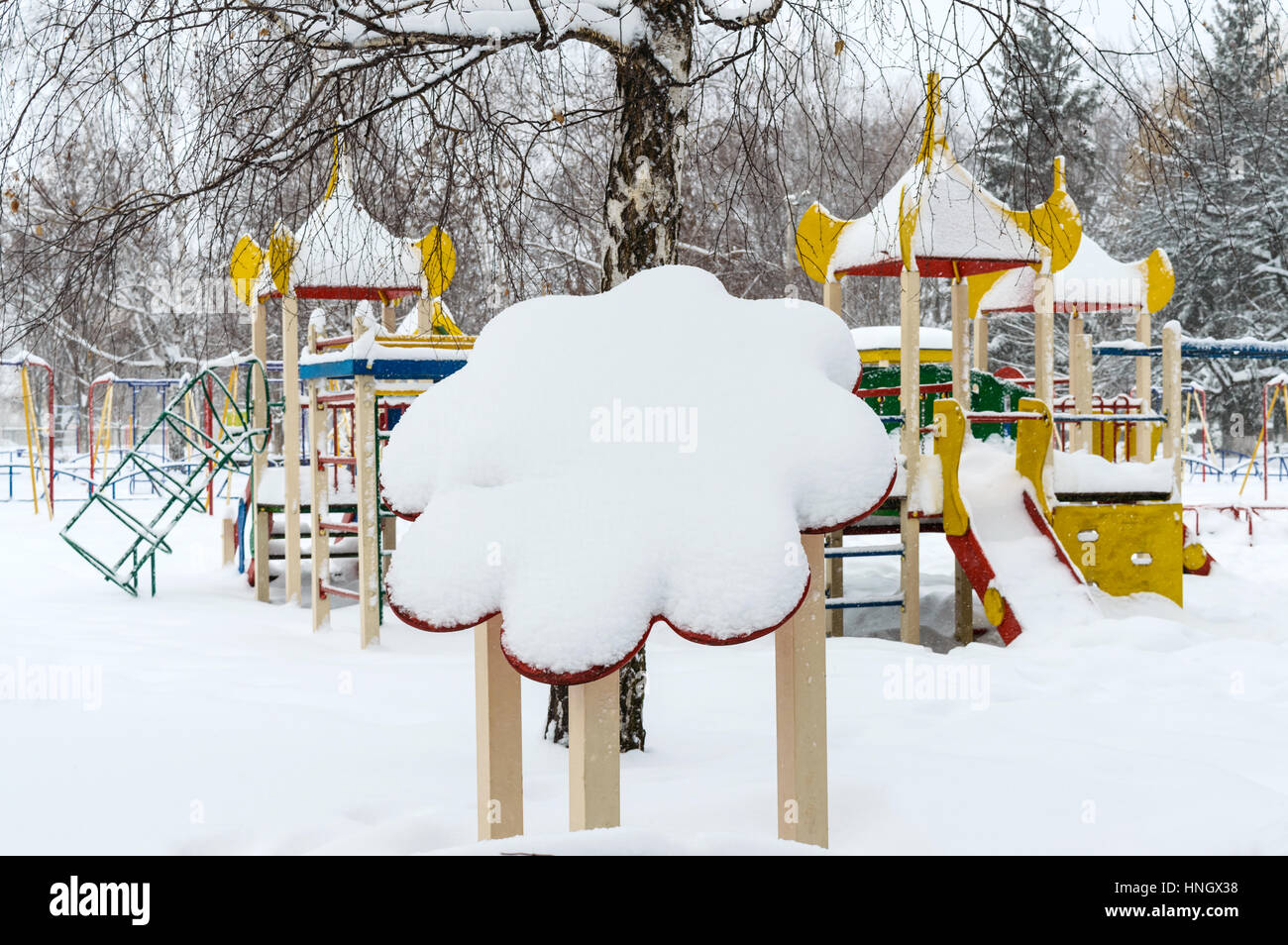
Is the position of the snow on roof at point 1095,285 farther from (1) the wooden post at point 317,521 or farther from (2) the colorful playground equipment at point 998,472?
(1) the wooden post at point 317,521

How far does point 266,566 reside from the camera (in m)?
8.38

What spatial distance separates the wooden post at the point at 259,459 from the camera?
836 centimetres

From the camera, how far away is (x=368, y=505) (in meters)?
6.44

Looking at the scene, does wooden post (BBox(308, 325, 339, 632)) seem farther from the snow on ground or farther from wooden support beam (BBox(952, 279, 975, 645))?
wooden support beam (BBox(952, 279, 975, 645))

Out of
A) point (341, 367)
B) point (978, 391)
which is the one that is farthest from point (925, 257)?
point (341, 367)

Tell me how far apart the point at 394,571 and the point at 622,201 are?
2226mm

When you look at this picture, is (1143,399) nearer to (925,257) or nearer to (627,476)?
(925,257)

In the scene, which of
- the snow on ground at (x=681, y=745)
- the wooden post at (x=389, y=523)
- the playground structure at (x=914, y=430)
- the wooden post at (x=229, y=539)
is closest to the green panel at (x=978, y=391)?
the playground structure at (x=914, y=430)

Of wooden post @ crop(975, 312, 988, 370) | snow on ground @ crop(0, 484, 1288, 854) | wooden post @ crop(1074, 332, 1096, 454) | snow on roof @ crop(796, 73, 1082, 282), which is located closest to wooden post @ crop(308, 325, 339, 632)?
snow on ground @ crop(0, 484, 1288, 854)

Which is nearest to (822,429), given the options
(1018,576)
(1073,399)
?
(1018,576)

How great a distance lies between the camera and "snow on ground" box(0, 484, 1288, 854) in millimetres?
3100

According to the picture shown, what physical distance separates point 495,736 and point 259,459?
6.83m

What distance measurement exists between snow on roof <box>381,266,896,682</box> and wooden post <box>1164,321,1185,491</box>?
20.3ft
